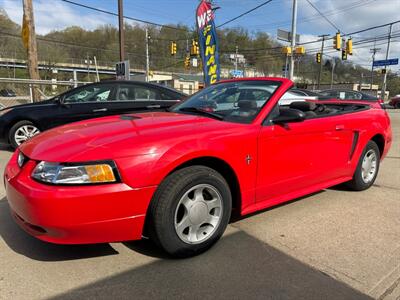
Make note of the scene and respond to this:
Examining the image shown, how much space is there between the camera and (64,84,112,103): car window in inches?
268

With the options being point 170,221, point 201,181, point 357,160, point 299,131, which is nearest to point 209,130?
point 201,181

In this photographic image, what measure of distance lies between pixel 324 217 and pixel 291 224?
460mm

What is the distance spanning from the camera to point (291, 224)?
342 centimetres

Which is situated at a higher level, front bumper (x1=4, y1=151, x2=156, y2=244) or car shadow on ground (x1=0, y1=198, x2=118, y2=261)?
front bumper (x1=4, y1=151, x2=156, y2=244)

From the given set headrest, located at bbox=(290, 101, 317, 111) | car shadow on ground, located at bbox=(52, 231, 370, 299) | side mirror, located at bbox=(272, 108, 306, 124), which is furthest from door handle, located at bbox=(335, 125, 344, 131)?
car shadow on ground, located at bbox=(52, 231, 370, 299)

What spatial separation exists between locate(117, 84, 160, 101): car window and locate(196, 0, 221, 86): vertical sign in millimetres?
6566

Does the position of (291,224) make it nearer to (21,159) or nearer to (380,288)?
(380,288)

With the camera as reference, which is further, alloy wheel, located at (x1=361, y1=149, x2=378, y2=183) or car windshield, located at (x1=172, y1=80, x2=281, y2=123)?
alloy wheel, located at (x1=361, y1=149, x2=378, y2=183)

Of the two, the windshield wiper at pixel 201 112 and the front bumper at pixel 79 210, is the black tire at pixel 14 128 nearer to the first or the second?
the windshield wiper at pixel 201 112

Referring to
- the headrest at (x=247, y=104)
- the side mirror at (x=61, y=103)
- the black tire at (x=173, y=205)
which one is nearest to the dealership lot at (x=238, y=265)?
the black tire at (x=173, y=205)

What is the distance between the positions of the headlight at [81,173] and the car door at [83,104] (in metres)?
4.71

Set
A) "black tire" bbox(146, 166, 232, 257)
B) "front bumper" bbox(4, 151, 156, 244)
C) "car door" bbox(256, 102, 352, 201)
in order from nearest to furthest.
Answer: "front bumper" bbox(4, 151, 156, 244), "black tire" bbox(146, 166, 232, 257), "car door" bbox(256, 102, 352, 201)

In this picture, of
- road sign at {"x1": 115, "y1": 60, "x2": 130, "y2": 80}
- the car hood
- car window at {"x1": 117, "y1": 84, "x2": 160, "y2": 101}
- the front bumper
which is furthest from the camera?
road sign at {"x1": 115, "y1": 60, "x2": 130, "y2": 80}

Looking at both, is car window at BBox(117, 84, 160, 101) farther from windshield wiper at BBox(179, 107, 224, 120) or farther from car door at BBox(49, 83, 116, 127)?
windshield wiper at BBox(179, 107, 224, 120)
